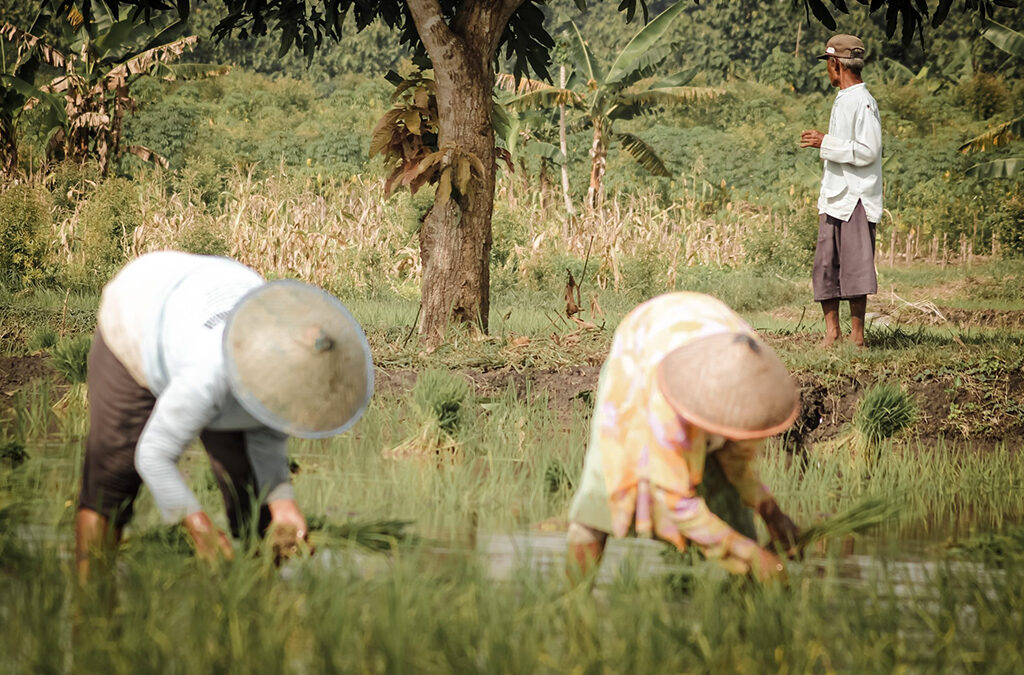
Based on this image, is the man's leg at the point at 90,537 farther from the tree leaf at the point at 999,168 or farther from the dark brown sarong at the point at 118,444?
the tree leaf at the point at 999,168

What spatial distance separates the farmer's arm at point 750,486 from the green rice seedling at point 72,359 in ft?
Result: 15.0

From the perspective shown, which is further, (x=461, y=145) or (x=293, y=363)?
(x=461, y=145)

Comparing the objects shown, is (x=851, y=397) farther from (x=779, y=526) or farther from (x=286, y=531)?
(x=286, y=531)

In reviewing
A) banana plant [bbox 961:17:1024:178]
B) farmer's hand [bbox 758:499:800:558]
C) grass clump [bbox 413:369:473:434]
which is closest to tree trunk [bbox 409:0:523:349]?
grass clump [bbox 413:369:473:434]

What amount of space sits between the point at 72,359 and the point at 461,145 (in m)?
2.68

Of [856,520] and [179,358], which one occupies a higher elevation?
[179,358]

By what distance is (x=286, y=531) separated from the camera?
3588mm

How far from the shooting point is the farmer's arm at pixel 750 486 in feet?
11.9

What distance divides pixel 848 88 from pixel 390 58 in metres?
29.8

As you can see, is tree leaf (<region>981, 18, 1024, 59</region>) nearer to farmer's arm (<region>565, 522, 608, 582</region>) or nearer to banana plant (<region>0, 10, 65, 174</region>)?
banana plant (<region>0, 10, 65, 174</region>)

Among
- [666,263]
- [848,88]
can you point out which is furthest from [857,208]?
[666,263]

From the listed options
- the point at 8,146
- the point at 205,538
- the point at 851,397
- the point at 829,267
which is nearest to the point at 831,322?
the point at 829,267

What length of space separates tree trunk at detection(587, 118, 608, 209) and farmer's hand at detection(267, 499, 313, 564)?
40.3 ft

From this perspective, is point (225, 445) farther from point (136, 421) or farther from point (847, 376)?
point (847, 376)
